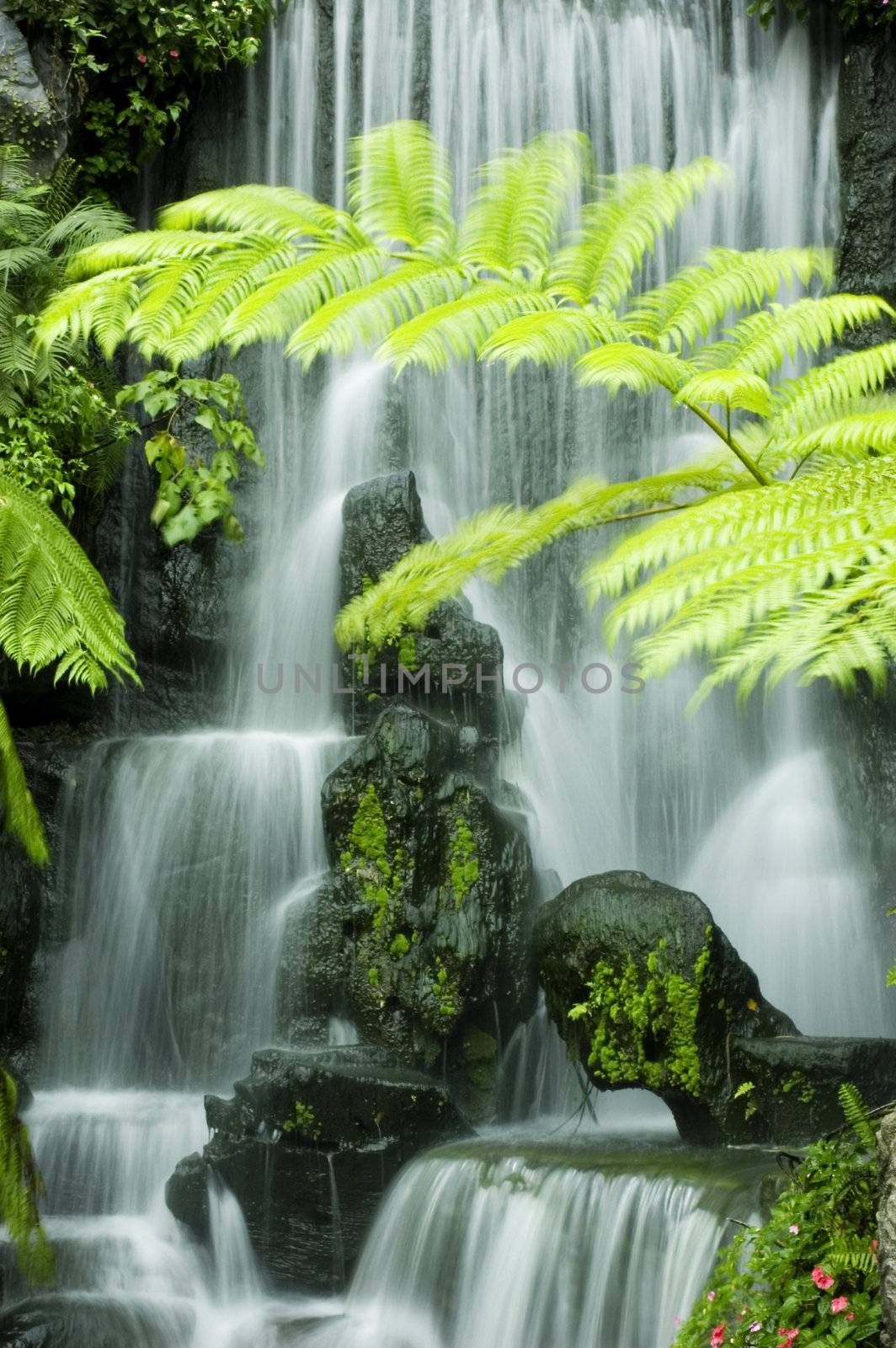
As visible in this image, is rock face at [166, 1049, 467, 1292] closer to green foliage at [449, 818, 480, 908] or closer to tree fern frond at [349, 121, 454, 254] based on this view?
green foliage at [449, 818, 480, 908]

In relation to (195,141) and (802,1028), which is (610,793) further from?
(195,141)

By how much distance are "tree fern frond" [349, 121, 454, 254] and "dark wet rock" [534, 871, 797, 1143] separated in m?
4.84

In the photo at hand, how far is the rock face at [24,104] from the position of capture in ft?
29.9

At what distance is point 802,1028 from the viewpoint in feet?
26.4

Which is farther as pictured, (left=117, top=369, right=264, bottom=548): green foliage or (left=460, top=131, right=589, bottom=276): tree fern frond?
(left=117, top=369, right=264, bottom=548): green foliage

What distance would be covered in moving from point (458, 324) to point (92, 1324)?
5.55 metres

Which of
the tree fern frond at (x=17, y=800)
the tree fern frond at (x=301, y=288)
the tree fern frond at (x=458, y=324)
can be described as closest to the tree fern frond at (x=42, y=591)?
the tree fern frond at (x=17, y=800)

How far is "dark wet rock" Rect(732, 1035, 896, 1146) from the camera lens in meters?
6.02

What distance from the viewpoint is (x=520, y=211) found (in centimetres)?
227


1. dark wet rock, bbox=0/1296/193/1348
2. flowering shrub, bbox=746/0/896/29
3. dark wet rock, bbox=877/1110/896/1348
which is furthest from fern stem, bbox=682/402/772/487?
flowering shrub, bbox=746/0/896/29

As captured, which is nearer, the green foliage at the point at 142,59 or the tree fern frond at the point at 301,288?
the tree fern frond at the point at 301,288

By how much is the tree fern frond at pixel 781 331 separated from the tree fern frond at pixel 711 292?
0.04 m

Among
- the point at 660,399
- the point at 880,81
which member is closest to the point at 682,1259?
the point at 660,399

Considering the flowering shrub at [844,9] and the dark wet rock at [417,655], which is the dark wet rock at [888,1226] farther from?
the flowering shrub at [844,9]
